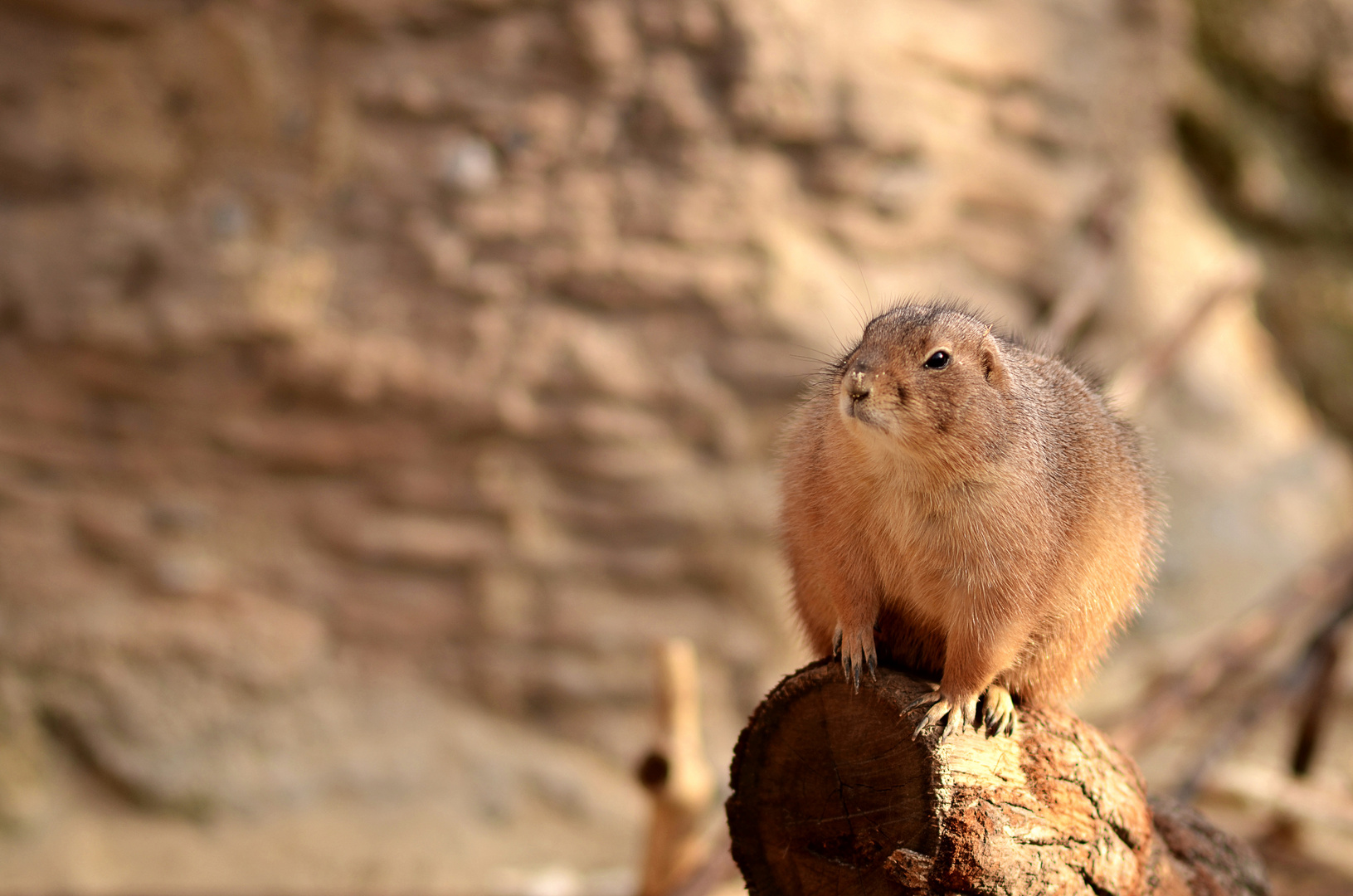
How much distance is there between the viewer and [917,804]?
1.58 m

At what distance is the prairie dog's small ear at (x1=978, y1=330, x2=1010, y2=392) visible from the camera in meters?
1.82

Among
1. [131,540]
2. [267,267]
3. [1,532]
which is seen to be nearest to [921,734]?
[267,267]

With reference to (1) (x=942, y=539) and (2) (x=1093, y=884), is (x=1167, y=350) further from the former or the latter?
(2) (x=1093, y=884)

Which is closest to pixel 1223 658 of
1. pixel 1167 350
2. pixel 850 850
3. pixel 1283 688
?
pixel 1283 688

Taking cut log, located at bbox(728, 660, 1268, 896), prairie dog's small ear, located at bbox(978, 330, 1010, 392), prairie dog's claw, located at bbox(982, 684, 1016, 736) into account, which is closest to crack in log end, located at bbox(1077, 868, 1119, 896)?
cut log, located at bbox(728, 660, 1268, 896)

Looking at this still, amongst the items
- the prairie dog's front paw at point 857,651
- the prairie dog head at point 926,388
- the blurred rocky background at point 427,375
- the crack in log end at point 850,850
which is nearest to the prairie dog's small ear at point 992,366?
the prairie dog head at point 926,388

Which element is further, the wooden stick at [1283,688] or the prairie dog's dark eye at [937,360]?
the wooden stick at [1283,688]

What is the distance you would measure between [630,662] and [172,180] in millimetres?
2589

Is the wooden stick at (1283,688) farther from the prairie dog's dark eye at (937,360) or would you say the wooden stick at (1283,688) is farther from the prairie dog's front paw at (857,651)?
the prairie dog's dark eye at (937,360)

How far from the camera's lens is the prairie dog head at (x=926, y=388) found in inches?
68.4

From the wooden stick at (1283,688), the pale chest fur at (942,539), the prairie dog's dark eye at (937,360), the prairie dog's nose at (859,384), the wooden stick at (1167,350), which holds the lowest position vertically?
the pale chest fur at (942,539)

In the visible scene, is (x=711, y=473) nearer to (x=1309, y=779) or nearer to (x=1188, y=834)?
(x=1309, y=779)

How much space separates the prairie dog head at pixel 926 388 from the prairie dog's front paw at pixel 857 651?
0.29 meters

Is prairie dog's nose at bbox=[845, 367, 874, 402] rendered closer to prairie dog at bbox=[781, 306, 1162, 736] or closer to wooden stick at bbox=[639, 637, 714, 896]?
prairie dog at bbox=[781, 306, 1162, 736]
